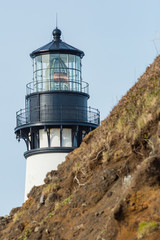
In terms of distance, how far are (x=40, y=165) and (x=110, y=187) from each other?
52.1 ft

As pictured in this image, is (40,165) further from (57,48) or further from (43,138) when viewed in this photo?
(57,48)

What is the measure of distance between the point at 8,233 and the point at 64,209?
2.43 metres

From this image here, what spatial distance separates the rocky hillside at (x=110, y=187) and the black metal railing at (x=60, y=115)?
472 inches

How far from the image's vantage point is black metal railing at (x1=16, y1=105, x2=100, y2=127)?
28.8 m

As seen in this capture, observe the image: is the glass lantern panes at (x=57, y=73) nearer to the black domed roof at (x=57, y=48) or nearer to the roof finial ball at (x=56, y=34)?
the black domed roof at (x=57, y=48)

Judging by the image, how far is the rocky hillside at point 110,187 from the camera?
10.3 metres

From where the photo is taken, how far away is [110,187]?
1273 cm

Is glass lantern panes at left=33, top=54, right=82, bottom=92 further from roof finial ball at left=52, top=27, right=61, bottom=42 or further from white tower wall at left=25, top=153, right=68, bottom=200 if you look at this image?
white tower wall at left=25, top=153, right=68, bottom=200

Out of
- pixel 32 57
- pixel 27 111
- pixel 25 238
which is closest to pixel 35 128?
pixel 27 111

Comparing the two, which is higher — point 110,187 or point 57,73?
point 57,73

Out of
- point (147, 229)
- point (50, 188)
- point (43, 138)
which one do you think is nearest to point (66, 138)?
point (43, 138)

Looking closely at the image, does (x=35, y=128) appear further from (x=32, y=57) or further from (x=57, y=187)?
(x=57, y=187)

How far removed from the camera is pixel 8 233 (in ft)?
49.6

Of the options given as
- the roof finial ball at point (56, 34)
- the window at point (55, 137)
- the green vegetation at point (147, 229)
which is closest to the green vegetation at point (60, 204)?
the green vegetation at point (147, 229)
